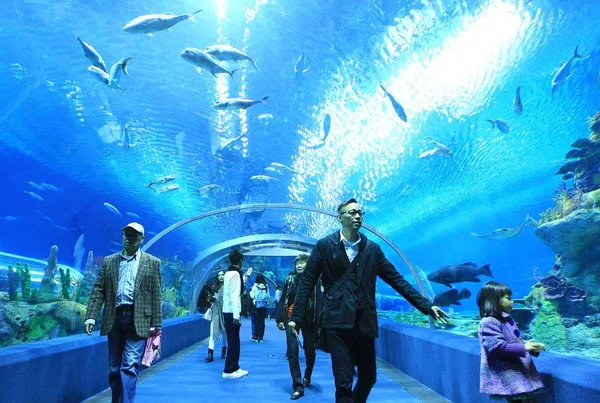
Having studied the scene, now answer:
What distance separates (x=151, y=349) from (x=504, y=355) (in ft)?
8.59

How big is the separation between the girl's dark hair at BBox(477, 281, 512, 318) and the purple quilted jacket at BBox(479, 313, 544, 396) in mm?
46

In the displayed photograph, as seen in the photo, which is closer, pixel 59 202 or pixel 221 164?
pixel 221 164

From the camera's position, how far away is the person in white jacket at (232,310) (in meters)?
6.24

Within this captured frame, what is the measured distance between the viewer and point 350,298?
309 cm

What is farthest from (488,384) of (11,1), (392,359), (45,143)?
(45,143)

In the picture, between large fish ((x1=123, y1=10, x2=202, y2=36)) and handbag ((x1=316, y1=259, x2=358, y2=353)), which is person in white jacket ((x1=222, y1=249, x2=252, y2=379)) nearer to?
handbag ((x1=316, y1=259, x2=358, y2=353))

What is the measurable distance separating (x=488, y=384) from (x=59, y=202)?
84.6 feet

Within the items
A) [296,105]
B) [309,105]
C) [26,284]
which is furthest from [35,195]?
[309,105]

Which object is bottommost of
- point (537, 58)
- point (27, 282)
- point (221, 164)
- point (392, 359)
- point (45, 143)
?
point (392, 359)

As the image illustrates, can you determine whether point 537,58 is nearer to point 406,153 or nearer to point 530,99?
point 530,99

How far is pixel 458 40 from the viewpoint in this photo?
13.0 m

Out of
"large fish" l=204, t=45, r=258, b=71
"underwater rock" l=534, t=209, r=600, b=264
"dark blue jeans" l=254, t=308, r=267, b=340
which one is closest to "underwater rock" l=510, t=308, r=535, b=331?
"underwater rock" l=534, t=209, r=600, b=264

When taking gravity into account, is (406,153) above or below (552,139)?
below

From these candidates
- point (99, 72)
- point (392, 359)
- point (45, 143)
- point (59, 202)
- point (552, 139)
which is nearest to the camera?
point (392, 359)
